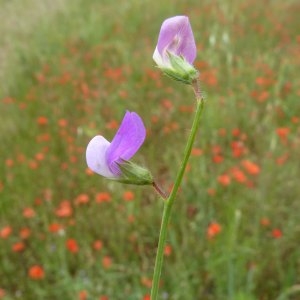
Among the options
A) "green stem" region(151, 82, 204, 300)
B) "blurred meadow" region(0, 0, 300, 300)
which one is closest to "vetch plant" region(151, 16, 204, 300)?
"green stem" region(151, 82, 204, 300)

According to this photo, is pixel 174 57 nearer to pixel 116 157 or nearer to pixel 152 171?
pixel 116 157

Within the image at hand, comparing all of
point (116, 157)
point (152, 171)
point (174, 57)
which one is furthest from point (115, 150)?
point (152, 171)

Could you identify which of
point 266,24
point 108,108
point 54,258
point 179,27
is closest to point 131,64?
point 108,108

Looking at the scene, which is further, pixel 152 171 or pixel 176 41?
pixel 152 171

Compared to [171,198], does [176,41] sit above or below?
above

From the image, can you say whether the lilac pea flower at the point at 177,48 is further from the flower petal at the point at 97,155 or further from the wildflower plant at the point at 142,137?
the flower petal at the point at 97,155

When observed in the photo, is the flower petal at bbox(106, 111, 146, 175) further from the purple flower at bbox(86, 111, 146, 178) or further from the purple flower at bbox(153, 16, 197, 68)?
the purple flower at bbox(153, 16, 197, 68)

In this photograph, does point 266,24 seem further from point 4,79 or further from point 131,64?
point 4,79
